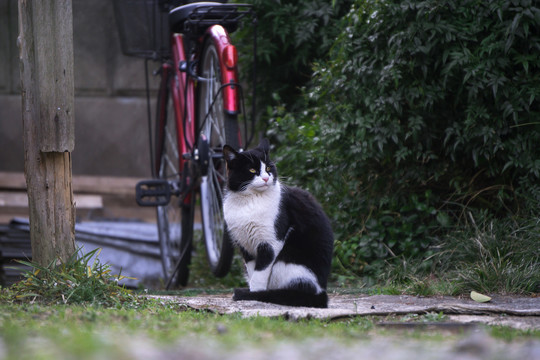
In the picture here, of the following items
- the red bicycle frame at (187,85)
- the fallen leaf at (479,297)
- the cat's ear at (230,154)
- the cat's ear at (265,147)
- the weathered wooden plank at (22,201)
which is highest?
the red bicycle frame at (187,85)

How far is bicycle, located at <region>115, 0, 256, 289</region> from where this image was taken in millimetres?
3879

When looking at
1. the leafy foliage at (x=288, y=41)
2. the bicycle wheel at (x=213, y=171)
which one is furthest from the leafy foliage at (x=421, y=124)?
the bicycle wheel at (x=213, y=171)

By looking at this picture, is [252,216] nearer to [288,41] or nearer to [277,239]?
[277,239]

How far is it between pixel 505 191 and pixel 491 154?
384mm

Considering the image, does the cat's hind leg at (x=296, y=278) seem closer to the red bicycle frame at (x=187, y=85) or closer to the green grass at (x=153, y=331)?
the green grass at (x=153, y=331)

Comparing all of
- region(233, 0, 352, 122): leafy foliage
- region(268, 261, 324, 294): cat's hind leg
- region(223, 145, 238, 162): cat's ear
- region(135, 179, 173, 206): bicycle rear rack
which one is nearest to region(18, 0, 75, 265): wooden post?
region(223, 145, 238, 162): cat's ear

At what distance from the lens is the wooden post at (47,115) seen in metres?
2.96

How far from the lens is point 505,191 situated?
13.6 ft

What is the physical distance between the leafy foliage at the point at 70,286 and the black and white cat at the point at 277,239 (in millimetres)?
601

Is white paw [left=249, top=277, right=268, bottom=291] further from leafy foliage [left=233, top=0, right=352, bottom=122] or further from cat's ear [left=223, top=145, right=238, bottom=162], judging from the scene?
leafy foliage [left=233, top=0, right=352, bottom=122]

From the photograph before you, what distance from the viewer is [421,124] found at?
13.2 ft

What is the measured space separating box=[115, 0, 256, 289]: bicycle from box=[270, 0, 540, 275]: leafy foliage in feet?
2.42

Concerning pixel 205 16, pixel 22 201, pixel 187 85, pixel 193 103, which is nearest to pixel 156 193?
pixel 193 103

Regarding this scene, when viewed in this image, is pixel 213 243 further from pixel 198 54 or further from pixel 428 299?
pixel 428 299
